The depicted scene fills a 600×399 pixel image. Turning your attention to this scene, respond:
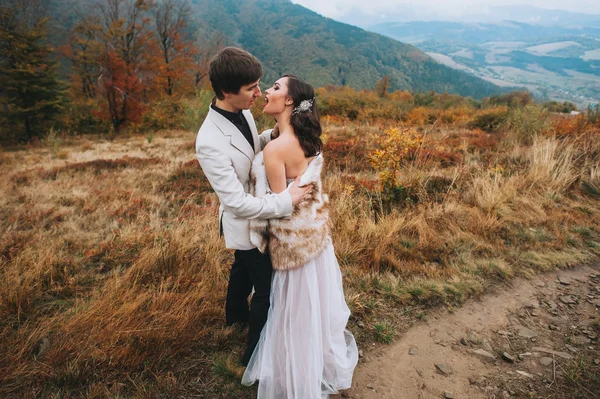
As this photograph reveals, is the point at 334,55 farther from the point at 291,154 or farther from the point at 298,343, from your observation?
the point at 298,343

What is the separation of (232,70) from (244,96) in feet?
0.48

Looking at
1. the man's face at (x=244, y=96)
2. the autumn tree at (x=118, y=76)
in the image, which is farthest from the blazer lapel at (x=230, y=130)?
the autumn tree at (x=118, y=76)

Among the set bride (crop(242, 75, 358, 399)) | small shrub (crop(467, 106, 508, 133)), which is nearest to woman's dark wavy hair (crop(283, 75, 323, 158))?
bride (crop(242, 75, 358, 399))

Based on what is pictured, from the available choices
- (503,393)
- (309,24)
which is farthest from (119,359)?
(309,24)

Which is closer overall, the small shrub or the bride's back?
the bride's back

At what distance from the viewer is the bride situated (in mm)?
1700

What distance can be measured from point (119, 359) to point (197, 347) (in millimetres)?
526

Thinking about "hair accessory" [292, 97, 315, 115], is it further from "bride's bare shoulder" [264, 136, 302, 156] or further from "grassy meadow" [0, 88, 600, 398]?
"grassy meadow" [0, 88, 600, 398]

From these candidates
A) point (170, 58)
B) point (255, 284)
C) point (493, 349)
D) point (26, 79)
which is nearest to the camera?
point (255, 284)

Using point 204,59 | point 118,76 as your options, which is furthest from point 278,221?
point 204,59

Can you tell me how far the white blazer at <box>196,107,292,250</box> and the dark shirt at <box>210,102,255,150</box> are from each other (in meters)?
0.05

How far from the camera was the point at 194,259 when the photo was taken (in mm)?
3236

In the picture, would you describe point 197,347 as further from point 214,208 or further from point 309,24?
point 309,24

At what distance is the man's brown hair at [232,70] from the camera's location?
152cm
